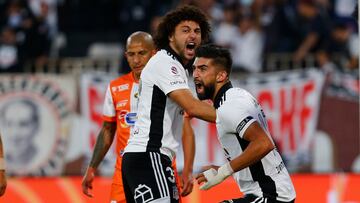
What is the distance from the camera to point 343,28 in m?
15.6

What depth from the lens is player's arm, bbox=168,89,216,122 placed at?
6980mm

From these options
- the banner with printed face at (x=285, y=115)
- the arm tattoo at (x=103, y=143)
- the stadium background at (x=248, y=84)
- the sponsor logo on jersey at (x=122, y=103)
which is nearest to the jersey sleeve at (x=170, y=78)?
the sponsor logo on jersey at (x=122, y=103)

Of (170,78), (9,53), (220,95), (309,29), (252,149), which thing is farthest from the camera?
(9,53)

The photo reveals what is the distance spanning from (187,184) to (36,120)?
748 centimetres

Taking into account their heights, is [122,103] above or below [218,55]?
below

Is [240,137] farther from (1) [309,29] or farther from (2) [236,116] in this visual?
(1) [309,29]

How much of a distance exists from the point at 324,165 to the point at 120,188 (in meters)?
7.38

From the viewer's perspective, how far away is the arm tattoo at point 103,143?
8852mm

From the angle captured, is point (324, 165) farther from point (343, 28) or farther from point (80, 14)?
point (80, 14)

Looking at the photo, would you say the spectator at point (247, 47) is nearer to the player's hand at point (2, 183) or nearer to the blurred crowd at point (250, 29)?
the blurred crowd at point (250, 29)

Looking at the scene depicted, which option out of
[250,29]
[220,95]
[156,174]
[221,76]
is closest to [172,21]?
[221,76]

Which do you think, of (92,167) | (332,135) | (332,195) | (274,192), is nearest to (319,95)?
(332,135)

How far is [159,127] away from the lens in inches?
287

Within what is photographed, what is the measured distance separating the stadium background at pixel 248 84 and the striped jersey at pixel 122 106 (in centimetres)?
588
